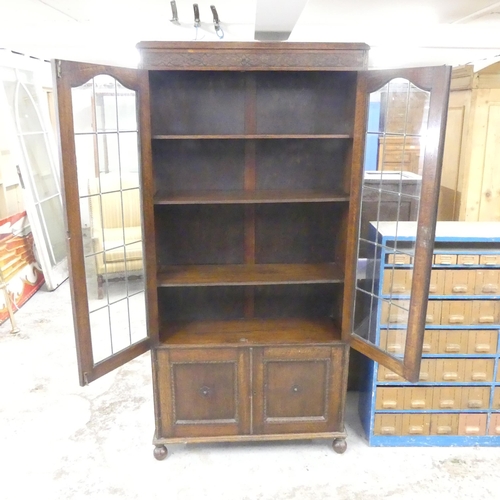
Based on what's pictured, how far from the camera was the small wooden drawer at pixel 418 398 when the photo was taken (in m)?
2.50

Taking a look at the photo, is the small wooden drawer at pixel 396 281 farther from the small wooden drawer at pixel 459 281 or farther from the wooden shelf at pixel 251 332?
the wooden shelf at pixel 251 332

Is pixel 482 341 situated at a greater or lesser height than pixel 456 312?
lesser

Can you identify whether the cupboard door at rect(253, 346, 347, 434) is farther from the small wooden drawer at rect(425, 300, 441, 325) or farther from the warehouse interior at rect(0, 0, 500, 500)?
the small wooden drawer at rect(425, 300, 441, 325)

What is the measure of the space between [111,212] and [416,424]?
1.87 metres

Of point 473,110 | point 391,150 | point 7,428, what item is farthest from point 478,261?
point 7,428

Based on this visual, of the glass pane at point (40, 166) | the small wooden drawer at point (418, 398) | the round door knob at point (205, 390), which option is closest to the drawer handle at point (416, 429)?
the small wooden drawer at point (418, 398)

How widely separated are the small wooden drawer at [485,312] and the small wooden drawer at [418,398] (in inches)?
16.7

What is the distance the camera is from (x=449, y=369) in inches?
97.3

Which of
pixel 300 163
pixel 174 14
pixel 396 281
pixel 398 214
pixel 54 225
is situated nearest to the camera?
pixel 398 214

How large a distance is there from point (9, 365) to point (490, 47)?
14.9ft

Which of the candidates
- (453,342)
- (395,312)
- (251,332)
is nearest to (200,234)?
(251,332)

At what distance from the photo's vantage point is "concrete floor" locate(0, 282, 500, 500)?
2.26 metres

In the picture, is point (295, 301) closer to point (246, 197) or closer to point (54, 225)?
point (246, 197)

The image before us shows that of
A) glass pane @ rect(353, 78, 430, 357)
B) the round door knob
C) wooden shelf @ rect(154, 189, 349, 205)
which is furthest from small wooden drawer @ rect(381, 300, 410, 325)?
the round door knob
